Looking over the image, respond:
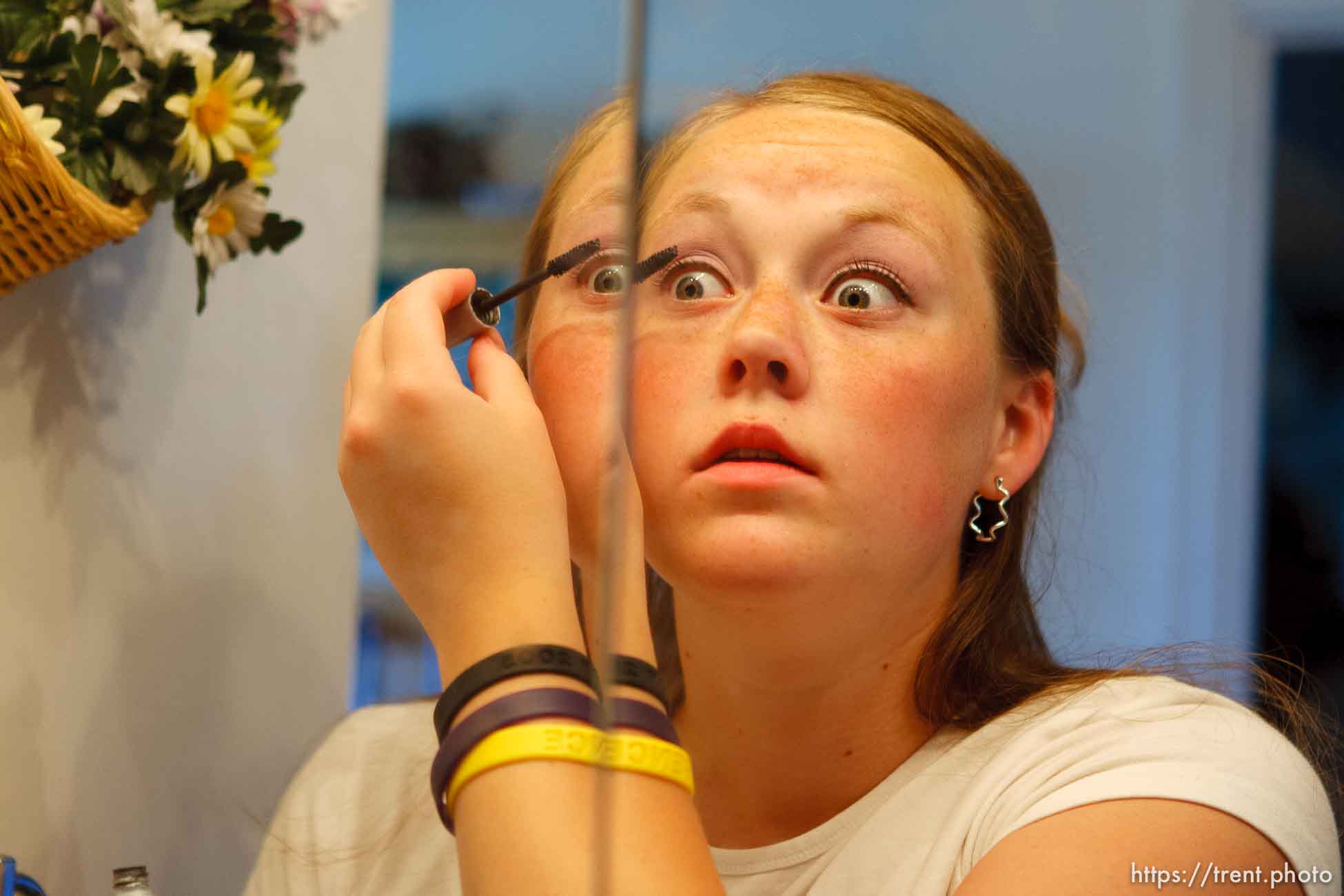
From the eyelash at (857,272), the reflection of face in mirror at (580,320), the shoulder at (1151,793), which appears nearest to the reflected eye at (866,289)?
the eyelash at (857,272)

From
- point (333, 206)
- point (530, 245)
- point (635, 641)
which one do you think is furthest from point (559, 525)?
point (333, 206)

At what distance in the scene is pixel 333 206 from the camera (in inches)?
35.7

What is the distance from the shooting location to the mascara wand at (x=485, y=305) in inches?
25.3

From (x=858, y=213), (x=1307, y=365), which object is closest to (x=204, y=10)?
(x=858, y=213)

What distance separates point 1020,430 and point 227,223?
1.44ft

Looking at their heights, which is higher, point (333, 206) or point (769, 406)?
point (333, 206)

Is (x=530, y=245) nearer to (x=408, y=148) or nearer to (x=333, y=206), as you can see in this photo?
(x=408, y=148)

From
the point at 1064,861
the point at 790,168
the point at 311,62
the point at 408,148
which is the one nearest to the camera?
the point at 1064,861

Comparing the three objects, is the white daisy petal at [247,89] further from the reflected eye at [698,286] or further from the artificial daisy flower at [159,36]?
the reflected eye at [698,286]

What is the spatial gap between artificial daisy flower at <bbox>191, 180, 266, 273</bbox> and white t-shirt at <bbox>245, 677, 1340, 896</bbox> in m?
0.28

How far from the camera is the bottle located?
70cm

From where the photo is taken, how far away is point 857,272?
66cm

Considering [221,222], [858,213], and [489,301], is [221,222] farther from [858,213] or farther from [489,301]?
[858,213]

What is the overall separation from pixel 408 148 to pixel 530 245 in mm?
111
